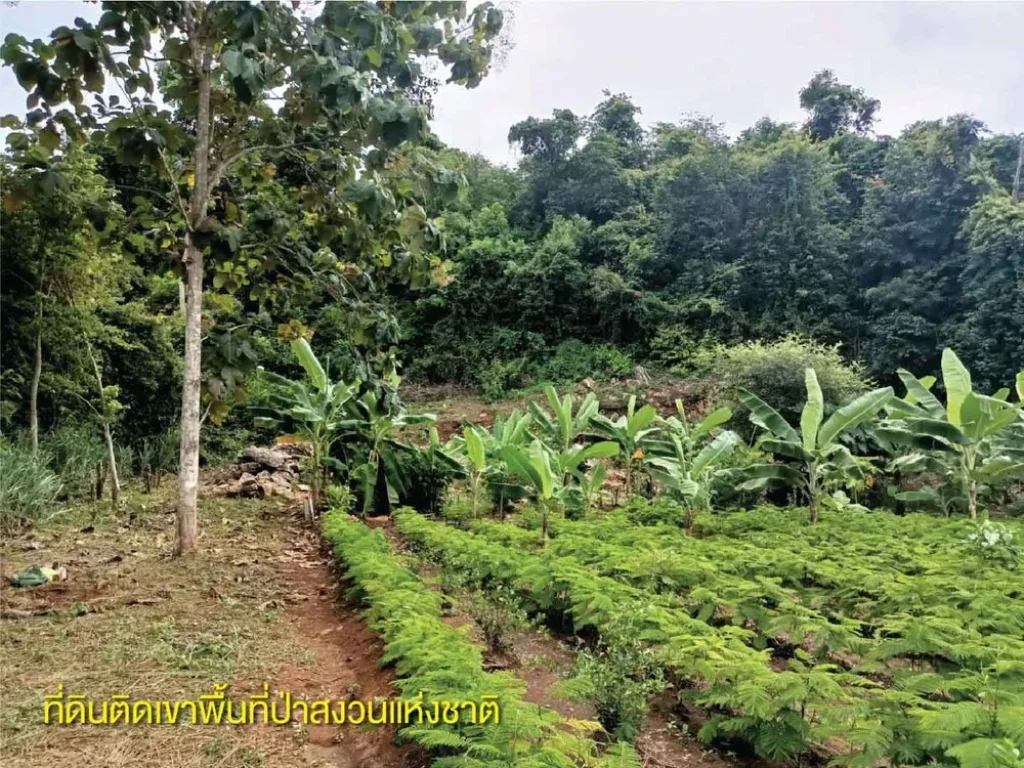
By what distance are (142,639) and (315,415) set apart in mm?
4782

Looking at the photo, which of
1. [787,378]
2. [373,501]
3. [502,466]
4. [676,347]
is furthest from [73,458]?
[676,347]

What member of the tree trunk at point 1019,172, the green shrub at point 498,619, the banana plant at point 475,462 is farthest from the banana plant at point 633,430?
the tree trunk at point 1019,172

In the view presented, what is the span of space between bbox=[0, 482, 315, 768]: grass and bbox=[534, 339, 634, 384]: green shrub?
1467 cm

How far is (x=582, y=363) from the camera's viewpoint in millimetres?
20438

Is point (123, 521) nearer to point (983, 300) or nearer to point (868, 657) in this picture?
point (868, 657)

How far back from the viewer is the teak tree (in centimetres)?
435

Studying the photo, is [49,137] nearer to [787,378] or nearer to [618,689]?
[618,689]

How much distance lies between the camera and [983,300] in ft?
55.3

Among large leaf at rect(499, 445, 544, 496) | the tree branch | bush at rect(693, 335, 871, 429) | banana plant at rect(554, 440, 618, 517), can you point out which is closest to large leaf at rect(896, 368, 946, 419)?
bush at rect(693, 335, 871, 429)

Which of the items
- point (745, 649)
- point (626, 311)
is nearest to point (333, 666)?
point (745, 649)

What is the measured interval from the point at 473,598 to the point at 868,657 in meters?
2.24

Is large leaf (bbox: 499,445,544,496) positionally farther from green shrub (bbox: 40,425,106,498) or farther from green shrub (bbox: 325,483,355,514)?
green shrub (bbox: 40,425,106,498)

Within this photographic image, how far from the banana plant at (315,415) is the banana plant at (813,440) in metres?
5.20

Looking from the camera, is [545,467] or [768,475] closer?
[545,467]
